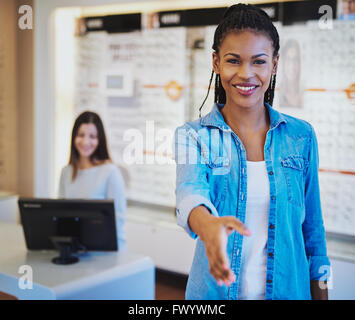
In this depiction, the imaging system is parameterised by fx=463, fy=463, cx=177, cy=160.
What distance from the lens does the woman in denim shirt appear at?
1.04 metres

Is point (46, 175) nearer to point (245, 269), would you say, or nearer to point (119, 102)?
point (119, 102)

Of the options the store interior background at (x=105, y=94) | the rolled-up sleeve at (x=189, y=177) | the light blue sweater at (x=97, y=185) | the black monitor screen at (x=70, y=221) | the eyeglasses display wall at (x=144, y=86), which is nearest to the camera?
the rolled-up sleeve at (x=189, y=177)

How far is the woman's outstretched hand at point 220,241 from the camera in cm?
73

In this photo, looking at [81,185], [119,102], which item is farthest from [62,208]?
[119,102]

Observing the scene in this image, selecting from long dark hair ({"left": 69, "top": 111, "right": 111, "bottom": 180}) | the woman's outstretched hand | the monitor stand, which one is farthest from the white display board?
long dark hair ({"left": 69, "top": 111, "right": 111, "bottom": 180})

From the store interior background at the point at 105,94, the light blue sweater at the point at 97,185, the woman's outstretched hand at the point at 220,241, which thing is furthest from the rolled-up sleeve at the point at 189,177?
the store interior background at the point at 105,94

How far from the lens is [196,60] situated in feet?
11.4

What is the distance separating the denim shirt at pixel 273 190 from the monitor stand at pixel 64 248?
1.15 meters

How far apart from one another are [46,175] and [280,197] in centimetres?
337

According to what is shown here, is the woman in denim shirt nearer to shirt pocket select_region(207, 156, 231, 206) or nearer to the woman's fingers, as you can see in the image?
shirt pocket select_region(207, 156, 231, 206)

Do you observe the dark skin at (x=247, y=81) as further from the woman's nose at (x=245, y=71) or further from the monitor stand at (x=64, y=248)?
the monitor stand at (x=64, y=248)

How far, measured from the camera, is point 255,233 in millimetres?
1074

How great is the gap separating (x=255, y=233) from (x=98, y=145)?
1969mm

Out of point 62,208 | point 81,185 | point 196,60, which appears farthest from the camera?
point 196,60
